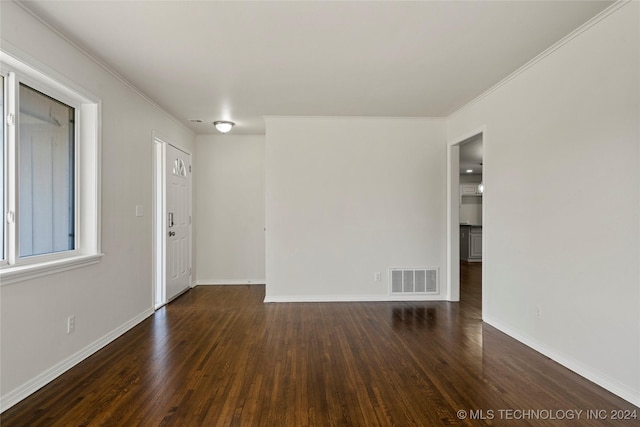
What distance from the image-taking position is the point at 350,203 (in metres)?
4.62

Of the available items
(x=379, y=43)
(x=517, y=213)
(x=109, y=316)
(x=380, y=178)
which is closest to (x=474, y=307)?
(x=517, y=213)

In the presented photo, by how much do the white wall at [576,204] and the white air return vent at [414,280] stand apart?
46.1 inches

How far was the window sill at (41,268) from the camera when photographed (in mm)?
2048

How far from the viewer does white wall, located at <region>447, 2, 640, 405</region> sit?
2.15 meters

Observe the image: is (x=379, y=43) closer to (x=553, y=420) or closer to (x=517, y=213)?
(x=517, y=213)

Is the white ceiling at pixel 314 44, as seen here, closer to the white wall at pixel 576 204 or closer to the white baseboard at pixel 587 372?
the white wall at pixel 576 204

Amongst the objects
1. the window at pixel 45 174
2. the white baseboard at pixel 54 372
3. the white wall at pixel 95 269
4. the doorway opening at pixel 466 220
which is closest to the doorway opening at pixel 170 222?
the white wall at pixel 95 269

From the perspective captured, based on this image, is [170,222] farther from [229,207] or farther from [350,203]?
[350,203]

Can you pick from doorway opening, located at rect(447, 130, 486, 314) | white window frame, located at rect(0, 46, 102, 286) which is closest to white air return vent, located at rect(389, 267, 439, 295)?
doorway opening, located at rect(447, 130, 486, 314)

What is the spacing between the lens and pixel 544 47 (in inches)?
107

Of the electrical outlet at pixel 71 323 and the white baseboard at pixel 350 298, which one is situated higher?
the electrical outlet at pixel 71 323

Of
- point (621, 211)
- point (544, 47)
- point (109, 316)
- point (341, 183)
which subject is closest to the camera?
point (621, 211)

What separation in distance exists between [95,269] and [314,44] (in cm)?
269

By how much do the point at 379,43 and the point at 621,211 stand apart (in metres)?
2.07
